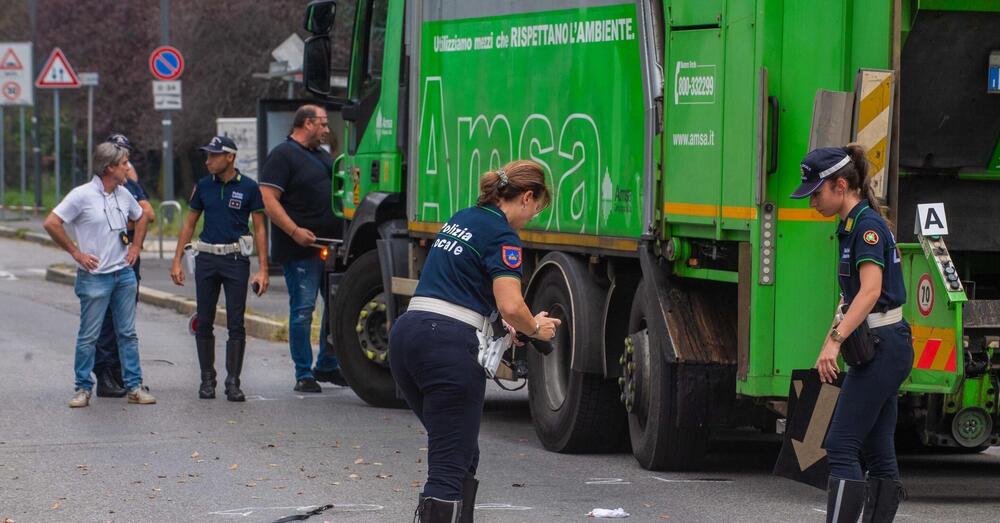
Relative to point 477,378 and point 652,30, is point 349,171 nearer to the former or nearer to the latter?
point 652,30

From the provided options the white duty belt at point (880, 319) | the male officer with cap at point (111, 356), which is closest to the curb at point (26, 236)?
the male officer with cap at point (111, 356)

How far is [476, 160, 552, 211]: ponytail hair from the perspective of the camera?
6.43m

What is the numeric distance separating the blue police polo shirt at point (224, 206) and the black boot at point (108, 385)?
1.20 m

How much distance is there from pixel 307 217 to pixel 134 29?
33.3 meters

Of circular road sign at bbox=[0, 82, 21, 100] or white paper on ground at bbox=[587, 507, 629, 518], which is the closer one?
white paper on ground at bbox=[587, 507, 629, 518]

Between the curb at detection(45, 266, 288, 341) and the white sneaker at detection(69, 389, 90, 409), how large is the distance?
2.37 metres

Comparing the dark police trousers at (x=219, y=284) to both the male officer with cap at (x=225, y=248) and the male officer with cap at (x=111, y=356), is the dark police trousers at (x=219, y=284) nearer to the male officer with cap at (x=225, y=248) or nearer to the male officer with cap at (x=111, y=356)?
the male officer with cap at (x=225, y=248)

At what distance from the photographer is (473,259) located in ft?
20.8

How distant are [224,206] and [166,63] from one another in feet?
42.5

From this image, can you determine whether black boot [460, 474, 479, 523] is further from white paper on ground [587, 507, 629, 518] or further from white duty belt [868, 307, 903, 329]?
white duty belt [868, 307, 903, 329]

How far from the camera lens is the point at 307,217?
13047 mm

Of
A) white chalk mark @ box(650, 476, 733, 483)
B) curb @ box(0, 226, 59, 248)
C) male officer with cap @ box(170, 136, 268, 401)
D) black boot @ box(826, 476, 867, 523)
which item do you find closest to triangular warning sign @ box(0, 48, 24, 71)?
curb @ box(0, 226, 59, 248)

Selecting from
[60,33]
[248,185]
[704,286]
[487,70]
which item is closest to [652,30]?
[704,286]

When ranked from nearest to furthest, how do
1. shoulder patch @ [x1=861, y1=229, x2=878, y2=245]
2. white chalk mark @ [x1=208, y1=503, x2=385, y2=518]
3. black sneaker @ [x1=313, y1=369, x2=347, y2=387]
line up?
1. shoulder patch @ [x1=861, y1=229, x2=878, y2=245]
2. white chalk mark @ [x1=208, y1=503, x2=385, y2=518]
3. black sneaker @ [x1=313, y1=369, x2=347, y2=387]
